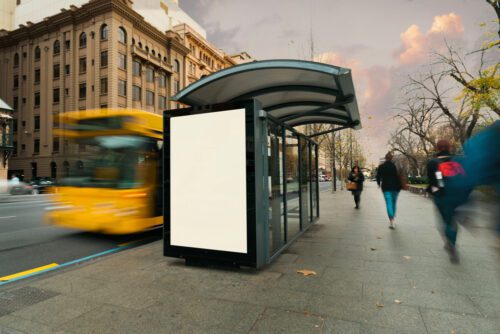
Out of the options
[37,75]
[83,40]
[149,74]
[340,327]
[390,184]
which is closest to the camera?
[340,327]

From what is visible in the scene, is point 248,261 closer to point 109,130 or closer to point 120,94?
point 109,130

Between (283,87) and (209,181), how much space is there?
2538mm

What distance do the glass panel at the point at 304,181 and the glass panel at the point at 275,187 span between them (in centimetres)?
146

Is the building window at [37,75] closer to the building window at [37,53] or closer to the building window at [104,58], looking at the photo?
the building window at [37,53]

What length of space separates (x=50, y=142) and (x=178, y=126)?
1649 inches

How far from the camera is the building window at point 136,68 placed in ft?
132

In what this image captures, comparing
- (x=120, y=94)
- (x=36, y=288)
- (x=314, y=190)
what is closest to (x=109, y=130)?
(x=36, y=288)

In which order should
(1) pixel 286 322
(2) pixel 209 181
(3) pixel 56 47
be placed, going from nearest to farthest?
(1) pixel 286 322 < (2) pixel 209 181 < (3) pixel 56 47

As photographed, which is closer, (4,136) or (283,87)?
(283,87)

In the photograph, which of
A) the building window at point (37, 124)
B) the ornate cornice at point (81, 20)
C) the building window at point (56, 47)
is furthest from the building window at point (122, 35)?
the building window at point (37, 124)

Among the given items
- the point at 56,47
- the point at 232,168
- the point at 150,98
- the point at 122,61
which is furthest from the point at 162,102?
the point at 232,168

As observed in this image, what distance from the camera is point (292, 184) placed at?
6.06m

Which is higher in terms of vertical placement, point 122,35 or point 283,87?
point 122,35

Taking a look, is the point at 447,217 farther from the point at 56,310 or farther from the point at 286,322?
the point at 56,310
